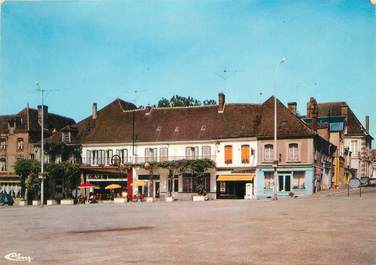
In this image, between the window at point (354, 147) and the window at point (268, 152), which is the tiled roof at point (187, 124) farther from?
the window at point (354, 147)

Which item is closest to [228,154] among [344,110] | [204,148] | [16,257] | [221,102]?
[204,148]

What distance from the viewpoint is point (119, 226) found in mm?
18844

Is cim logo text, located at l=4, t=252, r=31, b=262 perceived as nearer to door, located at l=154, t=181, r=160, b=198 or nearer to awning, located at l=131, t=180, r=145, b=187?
awning, located at l=131, t=180, r=145, b=187

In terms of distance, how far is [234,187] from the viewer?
5038 centimetres

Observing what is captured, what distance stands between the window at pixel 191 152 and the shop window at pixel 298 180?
9.36m

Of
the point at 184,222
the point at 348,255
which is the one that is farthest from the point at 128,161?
the point at 348,255

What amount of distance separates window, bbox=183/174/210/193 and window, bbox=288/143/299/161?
7981mm

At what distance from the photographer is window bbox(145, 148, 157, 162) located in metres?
53.0

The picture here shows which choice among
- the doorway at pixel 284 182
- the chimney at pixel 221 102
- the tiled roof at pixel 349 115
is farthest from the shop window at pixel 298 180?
the tiled roof at pixel 349 115

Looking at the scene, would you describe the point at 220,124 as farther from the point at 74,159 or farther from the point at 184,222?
the point at 184,222

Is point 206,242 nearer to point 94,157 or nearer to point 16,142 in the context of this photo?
Answer: point 94,157

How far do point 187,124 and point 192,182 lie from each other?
6.02m

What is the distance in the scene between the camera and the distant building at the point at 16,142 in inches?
2467

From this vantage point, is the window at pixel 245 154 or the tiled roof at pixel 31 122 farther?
the tiled roof at pixel 31 122
